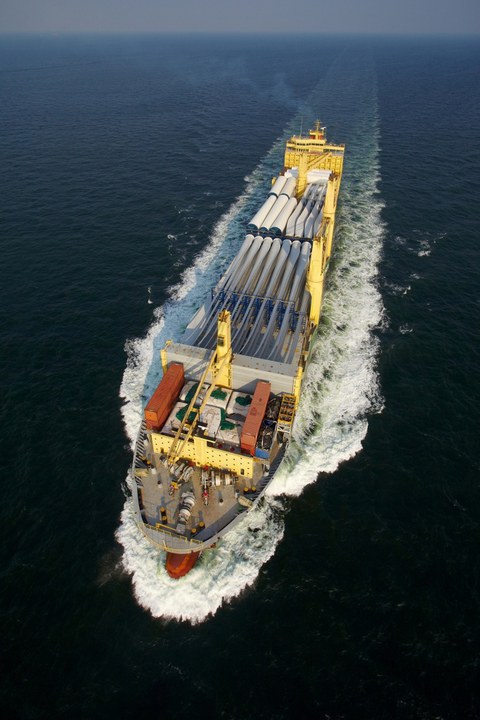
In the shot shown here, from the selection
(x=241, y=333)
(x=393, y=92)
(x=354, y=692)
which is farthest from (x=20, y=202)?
(x=393, y=92)

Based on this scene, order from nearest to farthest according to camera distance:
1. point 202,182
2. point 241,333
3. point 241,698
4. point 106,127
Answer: point 241,698
point 241,333
point 202,182
point 106,127

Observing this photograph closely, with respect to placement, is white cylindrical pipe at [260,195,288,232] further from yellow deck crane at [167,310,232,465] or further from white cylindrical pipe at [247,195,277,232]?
yellow deck crane at [167,310,232,465]

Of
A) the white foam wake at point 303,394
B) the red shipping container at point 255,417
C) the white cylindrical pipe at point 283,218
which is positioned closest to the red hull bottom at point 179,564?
the white foam wake at point 303,394

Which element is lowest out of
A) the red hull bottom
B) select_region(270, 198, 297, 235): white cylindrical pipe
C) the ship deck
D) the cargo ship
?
the red hull bottom

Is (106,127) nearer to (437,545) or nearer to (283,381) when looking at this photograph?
(283,381)

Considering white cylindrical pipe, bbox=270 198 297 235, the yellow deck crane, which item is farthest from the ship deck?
white cylindrical pipe, bbox=270 198 297 235

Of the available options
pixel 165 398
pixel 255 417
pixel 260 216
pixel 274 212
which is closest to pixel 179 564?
pixel 255 417

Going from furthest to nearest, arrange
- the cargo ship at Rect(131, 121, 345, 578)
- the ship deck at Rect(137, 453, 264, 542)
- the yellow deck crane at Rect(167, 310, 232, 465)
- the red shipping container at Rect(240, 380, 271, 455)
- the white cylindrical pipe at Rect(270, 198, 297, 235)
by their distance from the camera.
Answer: the white cylindrical pipe at Rect(270, 198, 297, 235) < the yellow deck crane at Rect(167, 310, 232, 465) < the red shipping container at Rect(240, 380, 271, 455) < the cargo ship at Rect(131, 121, 345, 578) < the ship deck at Rect(137, 453, 264, 542)

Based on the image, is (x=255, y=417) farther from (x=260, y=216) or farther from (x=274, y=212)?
(x=274, y=212)
